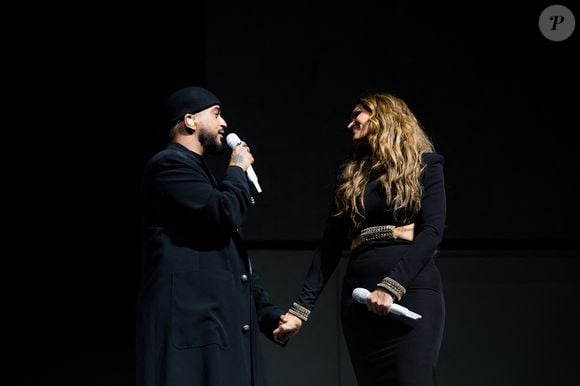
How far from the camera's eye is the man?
2.31 meters

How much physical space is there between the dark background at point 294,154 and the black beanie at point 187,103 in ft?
5.02

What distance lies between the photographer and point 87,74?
4.39 m

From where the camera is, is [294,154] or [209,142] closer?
[209,142]

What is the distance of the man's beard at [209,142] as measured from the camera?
103 inches

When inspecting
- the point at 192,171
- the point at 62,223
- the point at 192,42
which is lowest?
the point at 62,223

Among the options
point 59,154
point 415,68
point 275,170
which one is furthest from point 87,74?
point 415,68

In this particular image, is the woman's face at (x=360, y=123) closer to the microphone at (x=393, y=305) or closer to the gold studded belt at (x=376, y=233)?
the gold studded belt at (x=376, y=233)

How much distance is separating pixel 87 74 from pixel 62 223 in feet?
2.58

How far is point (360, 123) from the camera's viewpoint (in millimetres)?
2752

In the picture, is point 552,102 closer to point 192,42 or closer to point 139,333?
point 192,42

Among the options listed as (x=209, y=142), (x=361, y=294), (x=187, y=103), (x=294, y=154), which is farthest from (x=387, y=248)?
(x=294, y=154)

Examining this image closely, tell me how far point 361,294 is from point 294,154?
1.83m

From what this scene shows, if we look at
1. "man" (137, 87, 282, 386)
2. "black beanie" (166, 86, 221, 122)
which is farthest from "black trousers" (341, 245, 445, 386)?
"black beanie" (166, 86, 221, 122)

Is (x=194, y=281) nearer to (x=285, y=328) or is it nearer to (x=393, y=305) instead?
(x=285, y=328)
